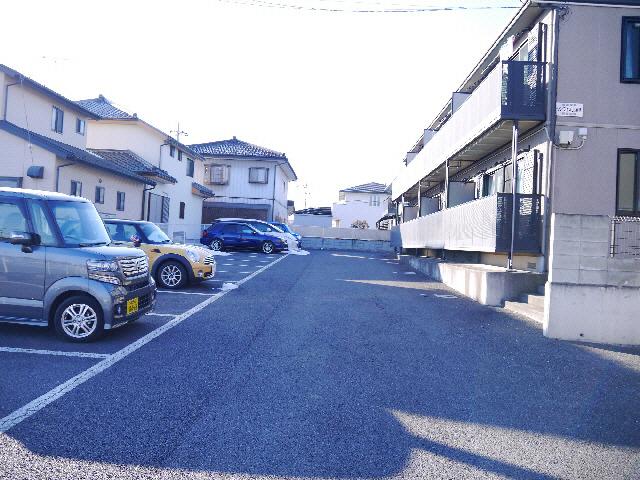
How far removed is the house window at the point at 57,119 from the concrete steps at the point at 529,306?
17.7 metres

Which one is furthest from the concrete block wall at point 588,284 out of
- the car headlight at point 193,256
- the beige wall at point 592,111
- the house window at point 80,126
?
the house window at point 80,126

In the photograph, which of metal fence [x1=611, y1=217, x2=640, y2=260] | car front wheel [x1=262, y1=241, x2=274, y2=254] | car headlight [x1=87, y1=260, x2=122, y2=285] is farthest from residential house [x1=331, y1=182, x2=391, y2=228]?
car headlight [x1=87, y1=260, x2=122, y2=285]

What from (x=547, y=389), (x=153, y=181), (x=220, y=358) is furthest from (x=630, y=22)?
(x=153, y=181)

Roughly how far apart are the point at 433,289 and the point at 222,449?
10.8 m

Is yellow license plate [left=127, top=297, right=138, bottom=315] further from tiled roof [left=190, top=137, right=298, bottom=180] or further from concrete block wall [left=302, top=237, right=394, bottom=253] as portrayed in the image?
tiled roof [left=190, top=137, right=298, bottom=180]

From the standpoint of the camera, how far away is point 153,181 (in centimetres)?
2655

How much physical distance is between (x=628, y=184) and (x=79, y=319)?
10.4 metres

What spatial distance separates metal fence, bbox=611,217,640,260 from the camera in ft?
26.2

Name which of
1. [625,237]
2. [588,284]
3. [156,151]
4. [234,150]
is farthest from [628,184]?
[234,150]

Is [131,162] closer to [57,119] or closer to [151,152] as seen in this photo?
[151,152]

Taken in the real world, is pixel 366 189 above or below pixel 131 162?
above

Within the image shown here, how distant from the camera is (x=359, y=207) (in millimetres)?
65125

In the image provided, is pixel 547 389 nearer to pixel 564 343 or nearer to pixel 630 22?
pixel 564 343

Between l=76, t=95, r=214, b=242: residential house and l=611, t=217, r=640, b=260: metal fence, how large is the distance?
19.5 metres
